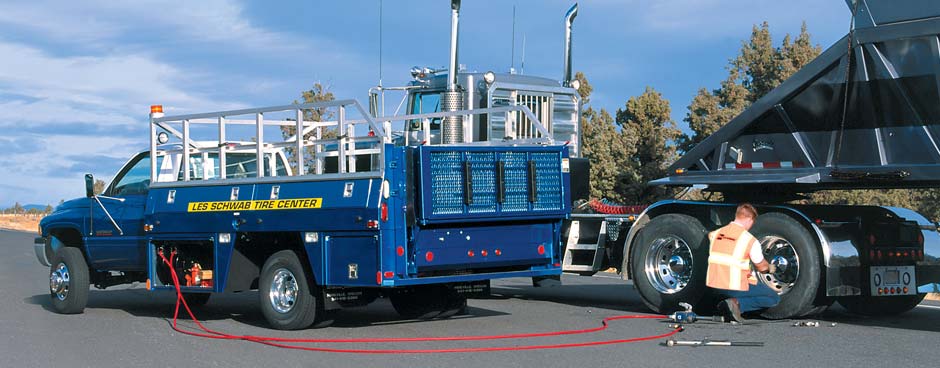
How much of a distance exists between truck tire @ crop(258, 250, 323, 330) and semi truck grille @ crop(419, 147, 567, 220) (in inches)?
58.0

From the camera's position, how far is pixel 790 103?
40.3ft

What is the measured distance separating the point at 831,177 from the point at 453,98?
645 cm

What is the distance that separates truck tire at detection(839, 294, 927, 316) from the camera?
12922 millimetres

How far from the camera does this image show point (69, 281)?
45.1ft

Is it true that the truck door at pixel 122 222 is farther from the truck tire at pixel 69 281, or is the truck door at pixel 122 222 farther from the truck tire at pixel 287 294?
the truck tire at pixel 287 294

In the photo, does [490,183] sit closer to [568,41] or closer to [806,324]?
[806,324]

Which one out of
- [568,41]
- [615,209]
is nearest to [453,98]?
[568,41]

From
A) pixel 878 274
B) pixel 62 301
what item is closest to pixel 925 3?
pixel 878 274

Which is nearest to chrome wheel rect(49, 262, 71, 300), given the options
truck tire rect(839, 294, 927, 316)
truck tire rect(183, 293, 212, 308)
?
truck tire rect(183, 293, 212, 308)

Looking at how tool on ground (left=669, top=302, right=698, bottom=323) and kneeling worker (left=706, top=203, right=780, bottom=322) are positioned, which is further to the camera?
tool on ground (left=669, top=302, right=698, bottom=323)

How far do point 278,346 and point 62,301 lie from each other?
15.7 feet

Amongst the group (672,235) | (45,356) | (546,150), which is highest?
(546,150)

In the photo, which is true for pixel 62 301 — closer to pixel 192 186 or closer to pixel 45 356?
pixel 192 186

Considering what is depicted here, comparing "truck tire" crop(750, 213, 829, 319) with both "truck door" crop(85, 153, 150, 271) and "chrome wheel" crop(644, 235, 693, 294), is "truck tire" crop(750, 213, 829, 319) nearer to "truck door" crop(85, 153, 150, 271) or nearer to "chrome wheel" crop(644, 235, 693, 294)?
"chrome wheel" crop(644, 235, 693, 294)
